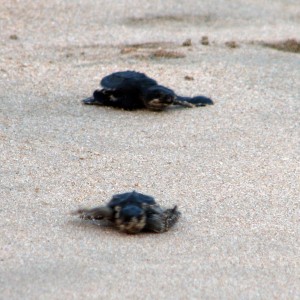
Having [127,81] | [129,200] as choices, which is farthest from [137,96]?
[129,200]

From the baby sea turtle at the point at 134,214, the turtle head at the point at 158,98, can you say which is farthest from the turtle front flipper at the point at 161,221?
the turtle head at the point at 158,98

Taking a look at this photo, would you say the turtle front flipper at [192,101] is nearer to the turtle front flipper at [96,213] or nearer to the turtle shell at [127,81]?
the turtle shell at [127,81]

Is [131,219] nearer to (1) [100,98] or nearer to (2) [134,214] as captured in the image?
(2) [134,214]

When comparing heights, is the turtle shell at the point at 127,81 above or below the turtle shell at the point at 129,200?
above

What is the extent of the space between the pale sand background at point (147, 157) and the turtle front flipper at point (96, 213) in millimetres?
40

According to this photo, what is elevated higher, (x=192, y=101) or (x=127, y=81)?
(x=127, y=81)

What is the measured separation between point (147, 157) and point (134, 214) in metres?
1.15

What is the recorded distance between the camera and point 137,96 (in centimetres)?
609

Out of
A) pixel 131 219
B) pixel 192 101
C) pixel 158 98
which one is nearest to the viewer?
pixel 131 219

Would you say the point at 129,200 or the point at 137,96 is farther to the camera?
the point at 137,96

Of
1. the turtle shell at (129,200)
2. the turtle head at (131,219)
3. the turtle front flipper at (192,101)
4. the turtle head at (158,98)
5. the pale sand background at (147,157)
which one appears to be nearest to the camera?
the pale sand background at (147,157)

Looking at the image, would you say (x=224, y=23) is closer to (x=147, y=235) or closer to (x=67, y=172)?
(x=67, y=172)

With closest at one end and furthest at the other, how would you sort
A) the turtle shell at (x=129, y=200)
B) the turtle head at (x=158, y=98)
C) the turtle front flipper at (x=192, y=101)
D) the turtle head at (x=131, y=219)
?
1. the turtle head at (x=131, y=219)
2. the turtle shell at (x=129, y=200)
3. the turtle head at (x=158, y=98)
4. the turtle front flipper at (x=192, y=101)

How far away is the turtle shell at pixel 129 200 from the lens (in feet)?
13.2
